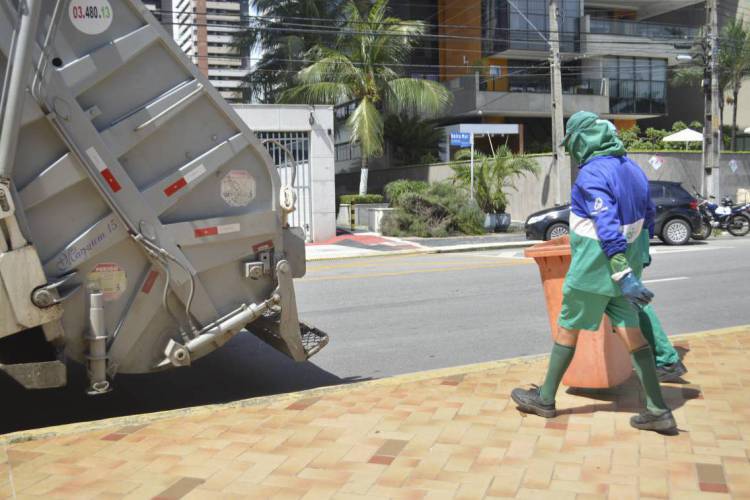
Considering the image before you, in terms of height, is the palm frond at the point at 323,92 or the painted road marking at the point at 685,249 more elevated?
the palm frond at the point at 323,92

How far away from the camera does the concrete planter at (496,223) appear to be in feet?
79.9

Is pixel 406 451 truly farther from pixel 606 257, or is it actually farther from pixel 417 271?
pixel 417 271

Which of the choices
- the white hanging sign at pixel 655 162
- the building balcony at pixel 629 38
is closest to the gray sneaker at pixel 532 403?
the white hanging sign at pixel 655 162

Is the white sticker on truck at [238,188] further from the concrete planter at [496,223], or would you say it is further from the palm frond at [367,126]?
the palm frond at [367,126]

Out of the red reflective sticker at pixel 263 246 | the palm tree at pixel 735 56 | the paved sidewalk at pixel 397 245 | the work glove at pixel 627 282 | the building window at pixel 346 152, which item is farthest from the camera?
the palm tree at pixel 735 56

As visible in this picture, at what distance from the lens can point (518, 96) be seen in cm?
3684

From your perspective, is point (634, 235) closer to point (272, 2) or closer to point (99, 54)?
point (99, 54)

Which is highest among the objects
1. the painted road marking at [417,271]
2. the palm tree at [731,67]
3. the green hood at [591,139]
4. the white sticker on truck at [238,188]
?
the palm tree at [731,67]

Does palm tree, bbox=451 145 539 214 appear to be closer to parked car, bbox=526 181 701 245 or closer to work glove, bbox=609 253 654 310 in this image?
parked car, bbox=526 181 701 245

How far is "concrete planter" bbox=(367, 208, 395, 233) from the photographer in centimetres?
2473

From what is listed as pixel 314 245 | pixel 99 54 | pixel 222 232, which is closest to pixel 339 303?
pixel 222 232

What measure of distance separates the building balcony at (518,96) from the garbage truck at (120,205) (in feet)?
104

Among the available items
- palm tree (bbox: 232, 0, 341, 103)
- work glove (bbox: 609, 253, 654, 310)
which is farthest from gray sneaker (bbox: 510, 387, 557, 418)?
palm tree (bbox: 232, 0, 341, 103)

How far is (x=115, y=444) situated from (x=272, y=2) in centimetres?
2960
